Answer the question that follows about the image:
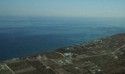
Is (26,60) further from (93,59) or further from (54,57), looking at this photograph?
(93,59)

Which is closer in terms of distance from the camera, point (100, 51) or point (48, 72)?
point (48, 72)

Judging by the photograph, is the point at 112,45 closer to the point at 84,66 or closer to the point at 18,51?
the point at 84,66

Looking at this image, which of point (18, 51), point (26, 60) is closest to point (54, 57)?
point (26, 60)

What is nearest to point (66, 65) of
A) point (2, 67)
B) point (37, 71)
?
point (37, 71)

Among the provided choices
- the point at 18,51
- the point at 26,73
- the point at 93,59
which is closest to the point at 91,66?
the point at 93,59

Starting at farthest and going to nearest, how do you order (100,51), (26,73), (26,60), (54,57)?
(100,51) < (54,57) < (26,60) < (26,73)

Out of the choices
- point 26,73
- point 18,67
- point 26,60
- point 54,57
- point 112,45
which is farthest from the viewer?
point 112,45

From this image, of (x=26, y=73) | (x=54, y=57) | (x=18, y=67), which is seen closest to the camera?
(x=26, y=73)

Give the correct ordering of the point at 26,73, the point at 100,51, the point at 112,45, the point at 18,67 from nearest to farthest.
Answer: the point at 26,73
the point at 18,67
the point at 100,51
the point at 112,45

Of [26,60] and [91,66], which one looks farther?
[26,60]
